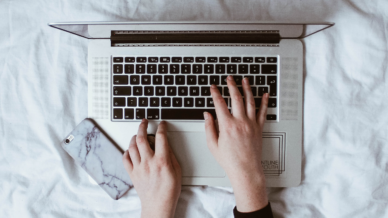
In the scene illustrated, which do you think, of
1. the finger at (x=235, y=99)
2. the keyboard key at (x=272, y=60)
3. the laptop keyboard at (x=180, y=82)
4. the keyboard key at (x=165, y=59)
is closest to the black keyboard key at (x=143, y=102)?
the laptop keyboard at (x=180, y=82)

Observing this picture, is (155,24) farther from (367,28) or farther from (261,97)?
(367,28)

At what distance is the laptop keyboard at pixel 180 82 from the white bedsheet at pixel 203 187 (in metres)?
0.13

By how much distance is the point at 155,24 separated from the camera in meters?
0.58

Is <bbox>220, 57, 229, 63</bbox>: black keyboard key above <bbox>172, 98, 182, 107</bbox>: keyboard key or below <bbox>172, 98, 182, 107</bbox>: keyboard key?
above

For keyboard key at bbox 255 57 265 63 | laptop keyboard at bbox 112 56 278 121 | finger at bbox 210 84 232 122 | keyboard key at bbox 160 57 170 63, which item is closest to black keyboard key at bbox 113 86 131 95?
laptop keyboard at bbox 112 56 278 121

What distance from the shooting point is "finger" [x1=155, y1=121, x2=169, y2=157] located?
0.58 meters

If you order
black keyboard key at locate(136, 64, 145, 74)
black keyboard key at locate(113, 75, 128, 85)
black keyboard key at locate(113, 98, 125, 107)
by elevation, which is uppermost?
black keyboard key at locate(136, 64, 145, 74)

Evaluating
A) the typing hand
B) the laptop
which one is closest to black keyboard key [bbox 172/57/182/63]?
the laptop

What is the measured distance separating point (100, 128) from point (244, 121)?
352 mm

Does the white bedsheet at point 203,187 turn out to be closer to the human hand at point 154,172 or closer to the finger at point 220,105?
the human hand at point 154,172

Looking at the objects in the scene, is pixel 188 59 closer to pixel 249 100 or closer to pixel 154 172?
pixel 249 100

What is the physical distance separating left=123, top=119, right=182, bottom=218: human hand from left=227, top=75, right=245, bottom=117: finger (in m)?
0.17

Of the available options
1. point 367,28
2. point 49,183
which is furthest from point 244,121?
point 49,183

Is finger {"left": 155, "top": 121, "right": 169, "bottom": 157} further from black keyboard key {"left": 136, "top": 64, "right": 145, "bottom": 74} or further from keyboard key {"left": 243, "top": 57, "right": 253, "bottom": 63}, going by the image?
keyboard key {"left": 243, "top": 57, "right": 253, "bottom": 63}
